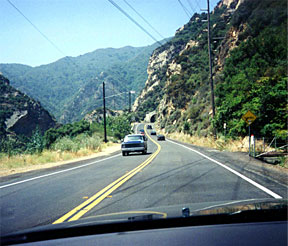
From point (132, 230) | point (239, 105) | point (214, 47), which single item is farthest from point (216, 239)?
point (214, 47)

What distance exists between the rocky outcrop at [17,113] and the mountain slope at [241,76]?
35793mm

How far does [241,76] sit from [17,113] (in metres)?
63.8

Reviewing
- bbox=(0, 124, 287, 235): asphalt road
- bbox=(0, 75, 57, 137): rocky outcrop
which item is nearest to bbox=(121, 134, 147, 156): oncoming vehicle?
bbox=(0, 124, 287, 235): asphalt road

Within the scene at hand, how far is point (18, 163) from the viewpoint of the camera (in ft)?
63.1

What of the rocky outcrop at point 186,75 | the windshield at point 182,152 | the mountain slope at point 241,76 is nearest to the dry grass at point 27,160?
the windshield at point 182,152

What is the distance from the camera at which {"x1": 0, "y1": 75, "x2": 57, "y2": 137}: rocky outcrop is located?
258ft

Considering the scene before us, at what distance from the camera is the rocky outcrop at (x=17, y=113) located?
7875 centimetres

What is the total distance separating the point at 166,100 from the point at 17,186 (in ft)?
293

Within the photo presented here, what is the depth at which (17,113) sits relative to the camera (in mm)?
83000

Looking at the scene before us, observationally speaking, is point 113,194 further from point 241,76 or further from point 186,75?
point 186,75

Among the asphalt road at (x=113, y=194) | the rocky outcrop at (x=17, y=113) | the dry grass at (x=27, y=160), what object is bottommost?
the dry grass at (x=27, y=160)

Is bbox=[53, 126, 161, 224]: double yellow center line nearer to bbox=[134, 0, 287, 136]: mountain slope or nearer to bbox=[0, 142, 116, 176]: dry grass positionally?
bbox=[0, 142, 116, 176]: dry grass

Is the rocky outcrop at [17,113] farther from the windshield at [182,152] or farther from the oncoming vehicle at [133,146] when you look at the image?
the oncoming vehicle at [133,146]

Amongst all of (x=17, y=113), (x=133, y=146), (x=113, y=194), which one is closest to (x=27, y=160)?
(x=133, y=146)
